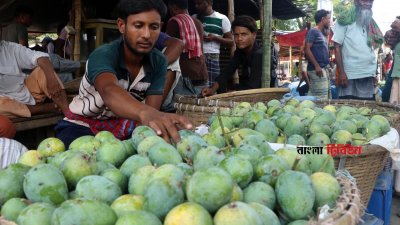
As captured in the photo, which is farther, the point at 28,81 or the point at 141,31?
the point at 28,81

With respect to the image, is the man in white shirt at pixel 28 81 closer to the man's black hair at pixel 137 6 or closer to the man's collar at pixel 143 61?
the man's collar at pixel 143 61

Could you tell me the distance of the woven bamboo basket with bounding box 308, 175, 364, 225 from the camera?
1000 mm

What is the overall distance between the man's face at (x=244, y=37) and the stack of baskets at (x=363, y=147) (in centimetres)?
66

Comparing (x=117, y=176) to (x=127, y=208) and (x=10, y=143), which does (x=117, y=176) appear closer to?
(x=127, y=208)

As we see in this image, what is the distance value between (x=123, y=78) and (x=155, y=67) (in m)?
0.25

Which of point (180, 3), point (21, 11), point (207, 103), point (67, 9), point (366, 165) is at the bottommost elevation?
point (366, 165)

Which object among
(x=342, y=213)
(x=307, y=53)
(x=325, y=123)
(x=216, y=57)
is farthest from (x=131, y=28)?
(x=307, y=53)

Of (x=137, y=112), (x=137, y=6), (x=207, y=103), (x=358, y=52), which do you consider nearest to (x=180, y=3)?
(x=207, y=103)

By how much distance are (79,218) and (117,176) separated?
11.7 inches

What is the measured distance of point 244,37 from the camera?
396 cm

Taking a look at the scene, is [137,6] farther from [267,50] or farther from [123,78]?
[267,50]

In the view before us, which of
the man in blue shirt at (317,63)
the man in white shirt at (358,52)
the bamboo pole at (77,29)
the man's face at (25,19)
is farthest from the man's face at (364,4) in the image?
the man's face at (25,19)

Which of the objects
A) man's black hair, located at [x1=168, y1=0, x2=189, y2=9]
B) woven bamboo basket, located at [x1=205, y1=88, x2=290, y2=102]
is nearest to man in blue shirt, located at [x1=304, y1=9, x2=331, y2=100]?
woven bamboo basket, located at [x1=205, y1=88, x2=290, y2=102]

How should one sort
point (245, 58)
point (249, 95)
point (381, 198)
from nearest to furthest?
point (381, 198) → point (249, 95) → point (245, 58)
